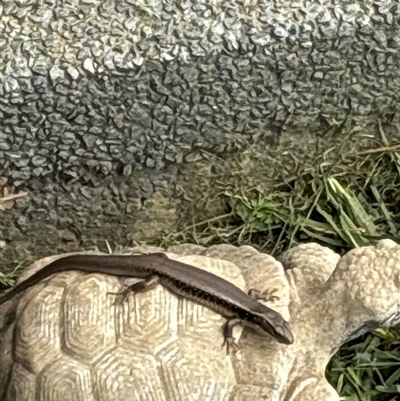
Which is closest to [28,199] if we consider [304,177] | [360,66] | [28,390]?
[28,390]

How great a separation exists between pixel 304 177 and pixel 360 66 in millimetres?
453

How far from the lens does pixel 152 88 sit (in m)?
2.32

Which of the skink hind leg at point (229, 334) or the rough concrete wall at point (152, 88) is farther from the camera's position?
the rough concrete wall at point (152, 88)

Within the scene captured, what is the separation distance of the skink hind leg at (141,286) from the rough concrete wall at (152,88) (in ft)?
1.86

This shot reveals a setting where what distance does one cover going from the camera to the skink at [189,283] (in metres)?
1.98

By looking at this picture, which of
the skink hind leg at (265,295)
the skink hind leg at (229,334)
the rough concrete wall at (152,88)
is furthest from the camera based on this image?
the rough concrete wall at (152,88)

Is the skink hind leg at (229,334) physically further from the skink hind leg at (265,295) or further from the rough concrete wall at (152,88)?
the rough concrete wall at (152,88)

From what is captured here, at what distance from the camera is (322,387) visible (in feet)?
6.47

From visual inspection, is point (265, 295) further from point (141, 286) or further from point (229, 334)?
point (141, 286)

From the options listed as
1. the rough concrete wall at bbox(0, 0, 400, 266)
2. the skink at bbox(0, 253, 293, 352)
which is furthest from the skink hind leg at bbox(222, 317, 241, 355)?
the rough concrete wall at bbox(0, 0, 400, 266)

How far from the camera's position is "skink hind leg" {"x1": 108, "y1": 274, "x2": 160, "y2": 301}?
198 cm

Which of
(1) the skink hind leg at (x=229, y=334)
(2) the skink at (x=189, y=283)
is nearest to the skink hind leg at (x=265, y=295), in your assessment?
(2) the skink at (x=189, y=283)

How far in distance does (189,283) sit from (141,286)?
121 millimetres

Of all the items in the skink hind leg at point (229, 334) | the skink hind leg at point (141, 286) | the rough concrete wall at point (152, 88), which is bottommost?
the skink hind leg at point (229, 334)
